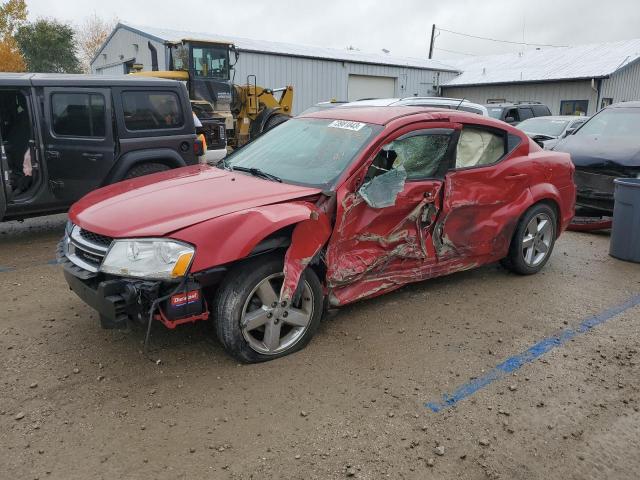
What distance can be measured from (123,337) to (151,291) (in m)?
0.99

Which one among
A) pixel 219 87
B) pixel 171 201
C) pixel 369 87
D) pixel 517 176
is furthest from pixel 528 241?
pixel 369 87

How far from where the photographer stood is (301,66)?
24.8 metres

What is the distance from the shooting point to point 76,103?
6215mm

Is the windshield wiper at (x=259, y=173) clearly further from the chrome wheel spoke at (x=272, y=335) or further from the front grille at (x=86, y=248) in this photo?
the front grille at (x=86, y=248)

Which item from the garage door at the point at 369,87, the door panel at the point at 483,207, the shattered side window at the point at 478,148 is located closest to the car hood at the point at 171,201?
the door panel at the point at 483,207

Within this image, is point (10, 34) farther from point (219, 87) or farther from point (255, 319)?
point (255, 319)

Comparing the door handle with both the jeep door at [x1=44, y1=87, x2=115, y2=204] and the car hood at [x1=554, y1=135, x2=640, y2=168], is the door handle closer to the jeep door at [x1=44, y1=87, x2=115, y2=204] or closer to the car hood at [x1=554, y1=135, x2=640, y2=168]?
the car hood at [x1=554, y1=135, x2=640, y2=168]

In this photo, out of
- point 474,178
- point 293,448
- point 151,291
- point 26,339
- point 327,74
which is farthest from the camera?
point 327,74

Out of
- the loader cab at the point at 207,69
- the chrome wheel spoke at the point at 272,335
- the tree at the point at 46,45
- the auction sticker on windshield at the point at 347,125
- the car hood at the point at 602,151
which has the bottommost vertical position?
the chrome wheel spoke at the point at 272,335

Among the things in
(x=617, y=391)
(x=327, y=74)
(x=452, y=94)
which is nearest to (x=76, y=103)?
(x=617, y=391)

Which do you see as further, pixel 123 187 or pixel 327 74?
pixel 327 74

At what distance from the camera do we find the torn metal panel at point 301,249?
134 inches

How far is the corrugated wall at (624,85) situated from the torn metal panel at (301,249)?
84.5 ft

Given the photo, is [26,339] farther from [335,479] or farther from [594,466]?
[594,466]
